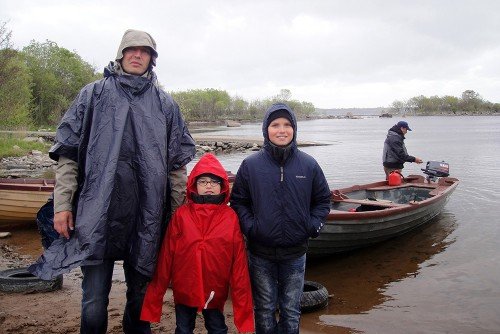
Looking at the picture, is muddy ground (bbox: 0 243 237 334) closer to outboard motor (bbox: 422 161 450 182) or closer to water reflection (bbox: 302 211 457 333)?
water reflection (bbox: 302 211 457 333)

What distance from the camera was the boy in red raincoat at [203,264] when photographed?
3.15 m

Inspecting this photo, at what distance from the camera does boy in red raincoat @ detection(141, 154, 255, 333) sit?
3.15 meters

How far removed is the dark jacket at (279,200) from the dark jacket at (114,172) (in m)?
0.67

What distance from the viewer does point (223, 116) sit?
125 m

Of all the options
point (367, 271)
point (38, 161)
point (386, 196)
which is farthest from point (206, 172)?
point (38, 161)

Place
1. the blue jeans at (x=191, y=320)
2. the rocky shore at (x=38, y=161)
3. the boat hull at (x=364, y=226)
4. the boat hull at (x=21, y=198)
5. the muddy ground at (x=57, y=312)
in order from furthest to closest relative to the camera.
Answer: the rocky shore at (x=38, y=161) → the boat hull at (x=21, y=198) → the boat hull at (x=364, y=226) → the muddy ground at (x=57, y=312) → the blue jeans at (x=191, y=320)

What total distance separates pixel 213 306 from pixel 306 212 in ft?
3.19

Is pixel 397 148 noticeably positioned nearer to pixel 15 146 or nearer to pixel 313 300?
pixel 313 300

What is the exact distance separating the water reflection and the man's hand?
310 cm

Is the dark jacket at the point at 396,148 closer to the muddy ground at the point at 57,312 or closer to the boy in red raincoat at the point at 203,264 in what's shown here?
the muddy ground at the point at 57,312

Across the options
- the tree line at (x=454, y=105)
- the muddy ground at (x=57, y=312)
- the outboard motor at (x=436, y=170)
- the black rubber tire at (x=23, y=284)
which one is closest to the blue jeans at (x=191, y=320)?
the muddy ground at (x=57, y=312)

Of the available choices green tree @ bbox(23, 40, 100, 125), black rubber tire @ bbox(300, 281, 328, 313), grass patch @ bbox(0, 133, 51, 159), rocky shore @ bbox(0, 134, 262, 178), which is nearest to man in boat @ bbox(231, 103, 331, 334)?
black rubber tire @ bbox(300, 281, 328, 313)

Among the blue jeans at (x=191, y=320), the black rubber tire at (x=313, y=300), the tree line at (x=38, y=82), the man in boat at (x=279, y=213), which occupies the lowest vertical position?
the black rubber tire at (x=313, y=300)

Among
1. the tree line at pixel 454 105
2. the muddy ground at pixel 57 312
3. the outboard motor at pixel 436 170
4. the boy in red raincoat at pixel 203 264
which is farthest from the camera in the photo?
the tree line at pixel 454 105
